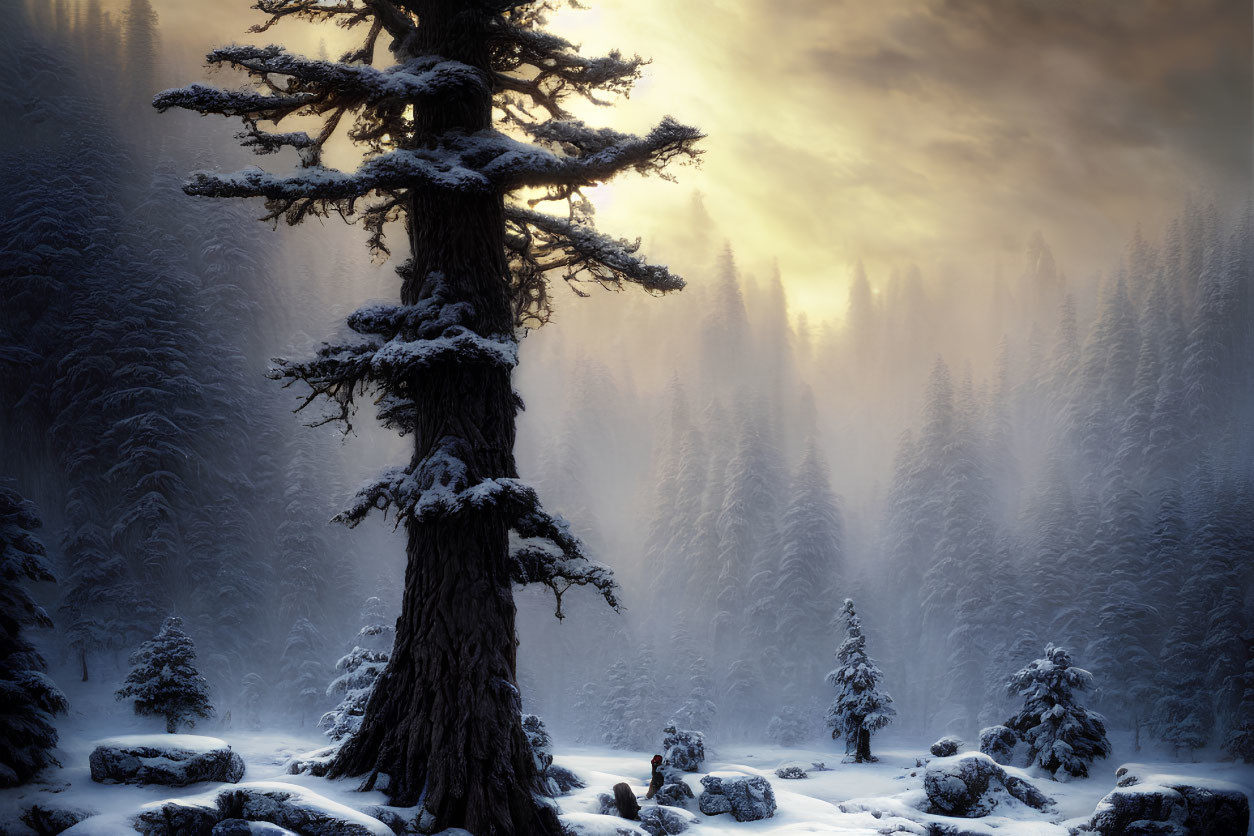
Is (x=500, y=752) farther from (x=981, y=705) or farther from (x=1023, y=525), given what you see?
(x=1023, y=525)

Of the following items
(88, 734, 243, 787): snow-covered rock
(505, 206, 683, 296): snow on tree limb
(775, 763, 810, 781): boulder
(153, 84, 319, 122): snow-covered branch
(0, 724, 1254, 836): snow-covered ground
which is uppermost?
(153, 84, 319, 122): snow-covered branch

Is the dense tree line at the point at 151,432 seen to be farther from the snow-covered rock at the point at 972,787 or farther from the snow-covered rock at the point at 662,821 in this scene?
the snow-covered rock at the point at 972,787

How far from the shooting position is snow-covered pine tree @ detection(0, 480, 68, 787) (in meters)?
10.2

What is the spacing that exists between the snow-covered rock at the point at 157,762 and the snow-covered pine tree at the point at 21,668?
80.1 inches

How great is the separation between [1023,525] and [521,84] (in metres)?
55.0

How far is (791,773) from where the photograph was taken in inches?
1053

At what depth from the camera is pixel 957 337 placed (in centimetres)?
11288

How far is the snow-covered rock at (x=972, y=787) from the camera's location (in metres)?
17.6

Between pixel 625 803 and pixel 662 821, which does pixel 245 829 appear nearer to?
pixel 625 803

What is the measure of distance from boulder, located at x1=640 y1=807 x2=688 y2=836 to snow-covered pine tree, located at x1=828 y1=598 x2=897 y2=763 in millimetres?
17170

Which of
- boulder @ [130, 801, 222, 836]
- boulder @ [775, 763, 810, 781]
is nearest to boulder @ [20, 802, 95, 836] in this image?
boulder @ [130, 801, 222, 836]

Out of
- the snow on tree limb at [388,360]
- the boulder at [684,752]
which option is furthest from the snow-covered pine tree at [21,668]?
the boulder at [684,752]

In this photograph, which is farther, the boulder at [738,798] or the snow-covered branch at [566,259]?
the boulder at [738,798]

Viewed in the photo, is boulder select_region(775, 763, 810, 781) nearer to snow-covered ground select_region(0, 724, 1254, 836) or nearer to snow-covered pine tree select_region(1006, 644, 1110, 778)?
snow-covered ground select_region(0, 724, 1254, 836)
